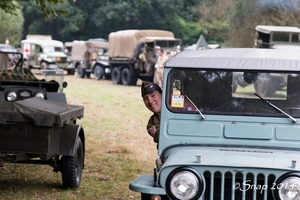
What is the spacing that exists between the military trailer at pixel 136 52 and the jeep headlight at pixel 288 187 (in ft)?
89.2

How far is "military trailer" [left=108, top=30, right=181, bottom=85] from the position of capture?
33094 mm

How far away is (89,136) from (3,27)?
45.2m

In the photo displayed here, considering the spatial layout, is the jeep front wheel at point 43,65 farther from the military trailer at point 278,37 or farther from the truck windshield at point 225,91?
the truck windshield at point 225,91

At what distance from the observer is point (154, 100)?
264 inches

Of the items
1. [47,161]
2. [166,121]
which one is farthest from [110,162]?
[166,121]

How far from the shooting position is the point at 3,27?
191ft

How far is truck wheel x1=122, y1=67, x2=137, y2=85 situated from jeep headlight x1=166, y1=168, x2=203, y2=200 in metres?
28.7

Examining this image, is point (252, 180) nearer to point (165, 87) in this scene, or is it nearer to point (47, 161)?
point (165, 87)

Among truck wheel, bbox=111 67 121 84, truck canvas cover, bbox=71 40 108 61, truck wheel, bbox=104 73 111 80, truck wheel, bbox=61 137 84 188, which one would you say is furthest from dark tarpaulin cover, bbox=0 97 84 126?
truck canvas cover, bbox=71 40 108 61

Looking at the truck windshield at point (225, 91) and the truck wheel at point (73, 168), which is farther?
the truck wheel at point (73, 168)

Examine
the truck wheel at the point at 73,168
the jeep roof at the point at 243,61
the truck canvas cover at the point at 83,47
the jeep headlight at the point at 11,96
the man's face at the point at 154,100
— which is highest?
the jeep roof at the point at 243,61

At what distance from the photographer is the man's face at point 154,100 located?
668 cm

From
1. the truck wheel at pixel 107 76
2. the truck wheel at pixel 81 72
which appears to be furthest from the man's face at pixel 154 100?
the truck wheel at pixel 81 72

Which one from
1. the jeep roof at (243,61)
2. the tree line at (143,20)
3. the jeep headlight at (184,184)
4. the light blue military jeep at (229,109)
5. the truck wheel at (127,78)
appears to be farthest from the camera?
the tree line at (143,20)
